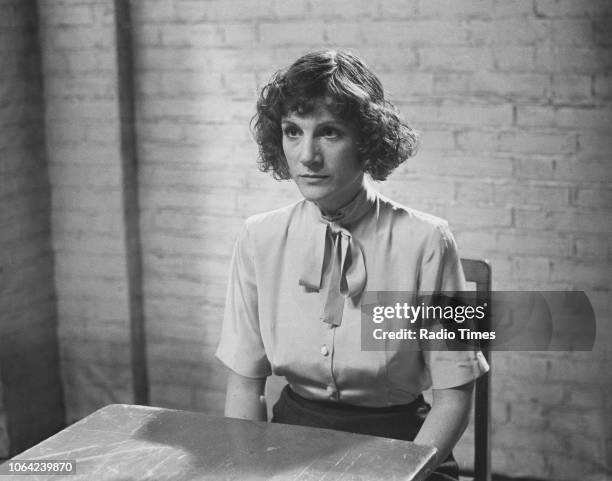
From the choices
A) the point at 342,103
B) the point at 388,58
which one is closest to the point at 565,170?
the point at 388,58

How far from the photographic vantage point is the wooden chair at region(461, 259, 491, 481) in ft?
7.15

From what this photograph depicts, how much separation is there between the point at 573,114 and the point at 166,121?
1560 mm

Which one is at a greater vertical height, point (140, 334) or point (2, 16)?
point (2, 16)

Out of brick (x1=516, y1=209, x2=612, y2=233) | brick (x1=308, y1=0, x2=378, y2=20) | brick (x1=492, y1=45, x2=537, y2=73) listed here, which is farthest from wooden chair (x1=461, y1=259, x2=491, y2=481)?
brick (x1=308, y1=0, x2=378, y2=20)

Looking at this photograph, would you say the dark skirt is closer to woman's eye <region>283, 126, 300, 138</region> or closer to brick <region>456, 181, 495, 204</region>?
woman's eye <region>283, 126, 300, 138</region>

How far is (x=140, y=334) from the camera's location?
3.77 meters

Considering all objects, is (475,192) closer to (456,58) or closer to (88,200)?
(456,58)

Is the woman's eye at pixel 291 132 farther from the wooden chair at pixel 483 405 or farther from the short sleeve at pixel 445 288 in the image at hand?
the wooden chair at pixel 483 405

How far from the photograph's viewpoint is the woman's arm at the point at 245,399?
2158 mm

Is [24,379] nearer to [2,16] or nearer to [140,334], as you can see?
[140,334]

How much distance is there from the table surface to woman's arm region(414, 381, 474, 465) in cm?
32

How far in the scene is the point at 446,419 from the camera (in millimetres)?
1997

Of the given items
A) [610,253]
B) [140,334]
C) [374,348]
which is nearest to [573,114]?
[610,253]

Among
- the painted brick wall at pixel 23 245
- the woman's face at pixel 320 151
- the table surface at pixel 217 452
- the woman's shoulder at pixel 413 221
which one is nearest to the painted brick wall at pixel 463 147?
the painted brick wall at pixel 23 245
